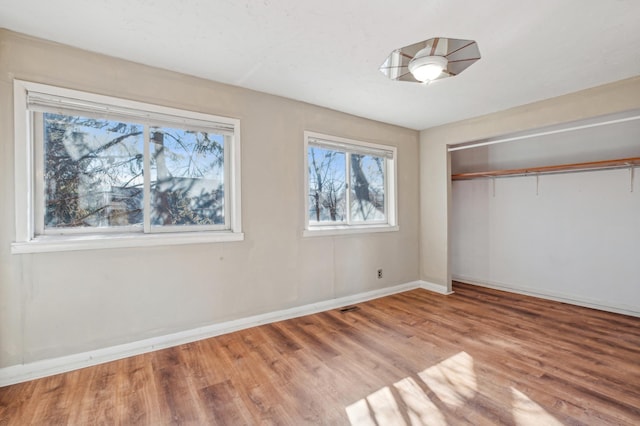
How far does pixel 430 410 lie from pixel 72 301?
8.36ft

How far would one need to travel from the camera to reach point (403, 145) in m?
4.16

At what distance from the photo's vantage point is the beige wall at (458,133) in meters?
2.71

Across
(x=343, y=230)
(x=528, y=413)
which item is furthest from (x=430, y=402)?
(x=343, y=230)

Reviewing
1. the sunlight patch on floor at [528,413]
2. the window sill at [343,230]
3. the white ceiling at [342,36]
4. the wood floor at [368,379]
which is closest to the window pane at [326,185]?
the window sill at [343,230]

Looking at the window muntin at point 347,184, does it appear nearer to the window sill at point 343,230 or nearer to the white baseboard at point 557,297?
the window sill at point 343,230

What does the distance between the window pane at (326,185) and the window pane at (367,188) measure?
19 centimetres

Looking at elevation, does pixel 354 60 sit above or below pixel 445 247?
above

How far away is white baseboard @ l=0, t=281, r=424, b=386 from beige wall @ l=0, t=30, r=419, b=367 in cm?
5

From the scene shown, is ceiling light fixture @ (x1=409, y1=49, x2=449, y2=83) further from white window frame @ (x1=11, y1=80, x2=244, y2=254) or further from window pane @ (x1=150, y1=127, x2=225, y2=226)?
window pane @ (x1=150, y1=127, x2=225, y2=226)

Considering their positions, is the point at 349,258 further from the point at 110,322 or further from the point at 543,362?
the point at 110,322

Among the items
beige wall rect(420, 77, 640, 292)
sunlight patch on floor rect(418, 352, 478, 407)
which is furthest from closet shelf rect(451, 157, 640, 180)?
sunlight patch on floor rect(418, 352, 478, 407)

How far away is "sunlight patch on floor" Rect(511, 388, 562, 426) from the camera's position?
1574 mm

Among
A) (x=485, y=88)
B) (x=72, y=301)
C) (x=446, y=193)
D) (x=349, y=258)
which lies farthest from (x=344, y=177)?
(x=72, y=301)

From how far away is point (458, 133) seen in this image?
3846 mm
